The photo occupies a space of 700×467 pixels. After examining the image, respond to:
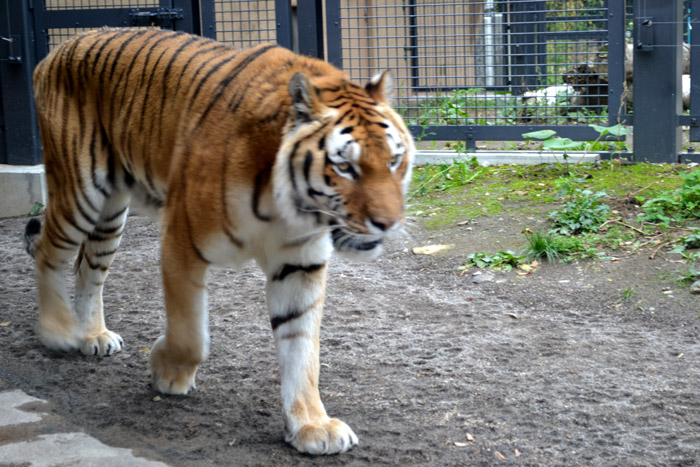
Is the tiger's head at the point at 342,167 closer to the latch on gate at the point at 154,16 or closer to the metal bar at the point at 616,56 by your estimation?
the metal bar at the point at 616,56

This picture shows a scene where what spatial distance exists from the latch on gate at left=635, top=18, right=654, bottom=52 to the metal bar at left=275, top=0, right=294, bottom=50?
3301 mm

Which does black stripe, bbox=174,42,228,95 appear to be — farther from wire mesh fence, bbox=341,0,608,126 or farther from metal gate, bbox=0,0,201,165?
metal gate, bbox=0,0,201,165

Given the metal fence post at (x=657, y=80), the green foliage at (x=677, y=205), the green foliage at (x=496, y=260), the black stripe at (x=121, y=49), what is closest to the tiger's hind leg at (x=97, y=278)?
the black stripe at (x=121, y=49)

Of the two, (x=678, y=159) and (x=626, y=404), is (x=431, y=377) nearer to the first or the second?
(x=626, y=404)

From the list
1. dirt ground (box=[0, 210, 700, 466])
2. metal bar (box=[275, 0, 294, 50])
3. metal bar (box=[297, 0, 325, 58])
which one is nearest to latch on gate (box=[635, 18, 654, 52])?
dirt ground (box=[0, 210, 700, 466])

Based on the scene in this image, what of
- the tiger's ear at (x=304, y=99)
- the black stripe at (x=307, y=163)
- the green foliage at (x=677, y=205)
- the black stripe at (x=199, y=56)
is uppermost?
the black stripe at (x=199, y=56)

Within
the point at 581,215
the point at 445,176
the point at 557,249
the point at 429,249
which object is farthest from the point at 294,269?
the point at 445,176

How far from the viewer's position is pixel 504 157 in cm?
758

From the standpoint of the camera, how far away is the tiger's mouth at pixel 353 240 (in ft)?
9.16

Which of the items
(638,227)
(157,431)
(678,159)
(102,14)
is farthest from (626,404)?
(102,14)

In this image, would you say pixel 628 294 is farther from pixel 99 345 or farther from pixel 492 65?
pixel 492 65

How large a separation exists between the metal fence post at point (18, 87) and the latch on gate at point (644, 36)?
223 inches

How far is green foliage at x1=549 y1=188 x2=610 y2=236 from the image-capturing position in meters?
5.64

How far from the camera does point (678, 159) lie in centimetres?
704
